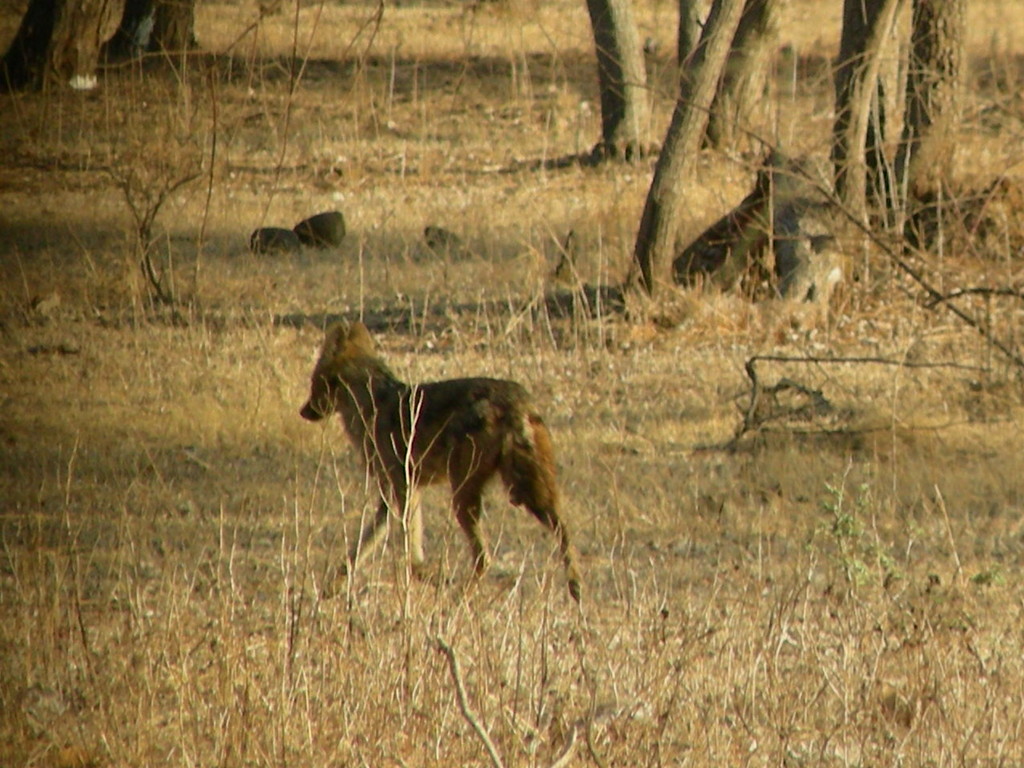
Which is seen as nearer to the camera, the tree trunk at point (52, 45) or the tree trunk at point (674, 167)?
the tree trunk at point (674, 167)

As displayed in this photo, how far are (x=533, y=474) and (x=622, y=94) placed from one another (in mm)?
11593

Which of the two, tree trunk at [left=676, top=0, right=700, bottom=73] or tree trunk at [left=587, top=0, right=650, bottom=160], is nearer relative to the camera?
tree trunk at [left=587, top=0, right=650, bottom=160]

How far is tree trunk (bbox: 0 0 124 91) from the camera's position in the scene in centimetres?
1838

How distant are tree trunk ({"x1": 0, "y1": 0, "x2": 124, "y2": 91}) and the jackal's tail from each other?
1373 centimetres

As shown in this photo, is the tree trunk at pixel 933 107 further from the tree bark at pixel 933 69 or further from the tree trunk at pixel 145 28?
the tree trunk at pixel 145 28

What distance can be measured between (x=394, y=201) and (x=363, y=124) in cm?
383

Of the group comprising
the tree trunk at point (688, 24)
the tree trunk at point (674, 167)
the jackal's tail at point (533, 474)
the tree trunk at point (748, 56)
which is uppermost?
the tree trunk at point (688, 24)

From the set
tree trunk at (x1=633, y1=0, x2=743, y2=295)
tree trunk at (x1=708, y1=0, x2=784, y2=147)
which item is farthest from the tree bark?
tree trunk at (x1=633, y1=0, x2=743, y2=295)

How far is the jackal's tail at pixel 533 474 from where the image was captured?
5879 mm

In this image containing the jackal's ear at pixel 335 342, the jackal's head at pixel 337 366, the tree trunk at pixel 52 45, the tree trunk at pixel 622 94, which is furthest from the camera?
the tree trunk at pixel 52 45

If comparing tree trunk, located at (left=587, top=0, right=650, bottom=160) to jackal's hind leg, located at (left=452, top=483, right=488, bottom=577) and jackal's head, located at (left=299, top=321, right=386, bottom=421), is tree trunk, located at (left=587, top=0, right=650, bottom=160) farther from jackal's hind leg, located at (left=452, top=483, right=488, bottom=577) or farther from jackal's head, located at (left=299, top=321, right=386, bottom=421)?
jackal's hind leg, located at (left=452, top=483, right=488, bottom=577)

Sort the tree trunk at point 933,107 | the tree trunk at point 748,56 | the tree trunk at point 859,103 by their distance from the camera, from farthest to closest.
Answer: the tree trunk at point 933,107
the tree trunk at point 748,56
the tree trunk at point 859,103

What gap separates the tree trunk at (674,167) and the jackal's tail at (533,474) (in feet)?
17.5

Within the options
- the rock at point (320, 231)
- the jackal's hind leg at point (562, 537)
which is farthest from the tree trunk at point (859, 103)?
the rock at point (320, 231)
